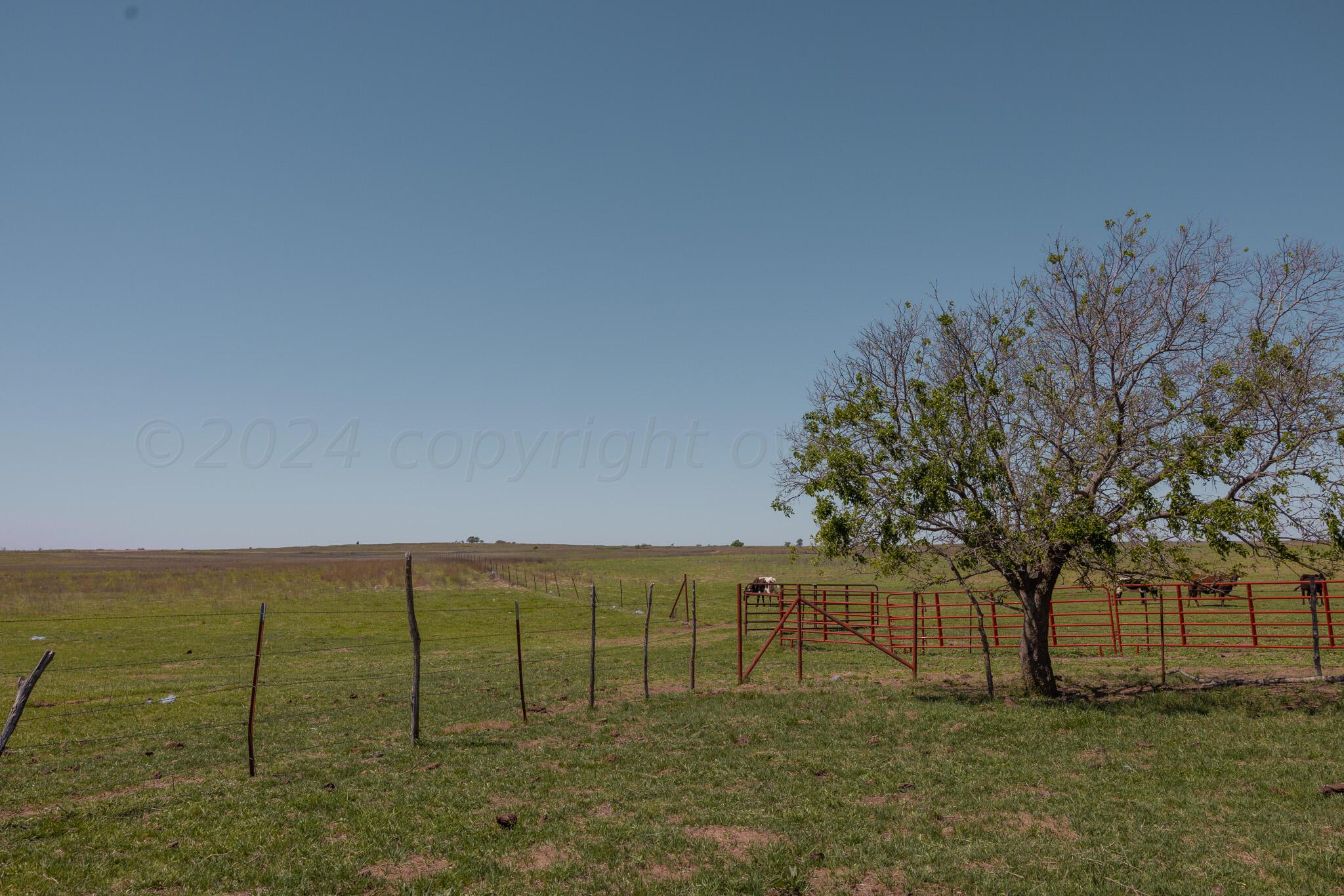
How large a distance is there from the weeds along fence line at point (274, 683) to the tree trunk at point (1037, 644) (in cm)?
824

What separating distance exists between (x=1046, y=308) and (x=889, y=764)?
38.2ft

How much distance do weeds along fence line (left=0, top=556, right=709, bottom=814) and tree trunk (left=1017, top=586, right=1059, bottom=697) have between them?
8.24 m

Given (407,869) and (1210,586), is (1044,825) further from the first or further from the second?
(1210,586)

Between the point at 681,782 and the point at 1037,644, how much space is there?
10.7 meters

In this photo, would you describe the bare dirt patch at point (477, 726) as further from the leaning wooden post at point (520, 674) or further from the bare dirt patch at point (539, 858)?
the bare dirt patch at point (539, 858)

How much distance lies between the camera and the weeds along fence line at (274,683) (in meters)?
13.1

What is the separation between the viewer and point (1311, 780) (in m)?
10.4

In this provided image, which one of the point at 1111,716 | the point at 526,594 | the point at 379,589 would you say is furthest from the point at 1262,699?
the point at 379,589

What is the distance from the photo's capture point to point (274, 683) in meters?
22.1

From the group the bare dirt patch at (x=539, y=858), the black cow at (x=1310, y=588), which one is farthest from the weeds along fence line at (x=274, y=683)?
the black cow at (x=1310, y=588)

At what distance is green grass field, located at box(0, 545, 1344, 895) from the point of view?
7.90 m

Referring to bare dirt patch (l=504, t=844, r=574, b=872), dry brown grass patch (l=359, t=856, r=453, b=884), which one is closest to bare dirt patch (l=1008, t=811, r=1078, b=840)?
bare dirt patch (l=504, t=844, r=574, b=872)

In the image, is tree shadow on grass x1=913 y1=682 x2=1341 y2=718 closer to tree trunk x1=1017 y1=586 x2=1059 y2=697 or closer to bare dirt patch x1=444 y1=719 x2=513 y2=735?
tree trunk x1=1017 y1=586 x2=1059 y2=697

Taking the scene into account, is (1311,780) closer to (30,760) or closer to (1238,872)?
(1238,872)
